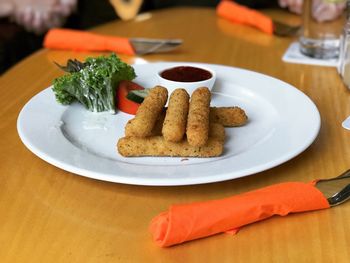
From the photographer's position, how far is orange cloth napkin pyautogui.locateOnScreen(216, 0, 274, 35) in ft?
5.71

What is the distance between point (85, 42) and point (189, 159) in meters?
0.80

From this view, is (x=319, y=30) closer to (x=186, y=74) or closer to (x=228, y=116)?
(x=186, y=74)

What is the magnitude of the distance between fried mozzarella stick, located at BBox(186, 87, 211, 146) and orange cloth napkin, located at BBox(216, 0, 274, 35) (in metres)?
0.84

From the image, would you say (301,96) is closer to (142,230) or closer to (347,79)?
(347,79)

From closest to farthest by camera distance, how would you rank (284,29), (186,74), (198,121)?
(198,121) → (186,74) → (284,29)

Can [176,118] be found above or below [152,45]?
above

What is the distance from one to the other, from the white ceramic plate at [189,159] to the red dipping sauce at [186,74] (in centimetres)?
4

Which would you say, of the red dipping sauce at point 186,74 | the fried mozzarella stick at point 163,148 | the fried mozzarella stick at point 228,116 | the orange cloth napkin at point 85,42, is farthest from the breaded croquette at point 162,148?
the orange cloth napkin at point 85,42

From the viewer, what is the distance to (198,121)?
0.89 m

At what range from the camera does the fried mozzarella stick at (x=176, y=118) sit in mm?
884

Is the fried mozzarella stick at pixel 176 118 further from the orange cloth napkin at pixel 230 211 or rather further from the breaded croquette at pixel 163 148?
the orange cloth napkin at pixel 230 211

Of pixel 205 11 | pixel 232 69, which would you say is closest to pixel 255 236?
pixel 232 69

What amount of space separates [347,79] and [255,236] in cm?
67

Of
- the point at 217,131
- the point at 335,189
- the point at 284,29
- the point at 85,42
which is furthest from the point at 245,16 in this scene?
the point at 335,189
